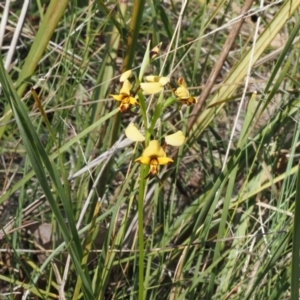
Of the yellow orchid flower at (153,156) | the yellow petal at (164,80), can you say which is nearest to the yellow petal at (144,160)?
the yellow orchid flower at (153,156)

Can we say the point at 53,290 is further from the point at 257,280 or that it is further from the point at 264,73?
the point at 264,73

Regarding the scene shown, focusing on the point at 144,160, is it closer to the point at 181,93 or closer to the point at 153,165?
the point at 153,165

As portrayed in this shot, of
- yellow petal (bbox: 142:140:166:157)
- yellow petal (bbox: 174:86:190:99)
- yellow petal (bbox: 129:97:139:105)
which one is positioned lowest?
yellow petal (bbox: 142:140:166:157)

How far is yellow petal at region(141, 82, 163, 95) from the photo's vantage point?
83 cm

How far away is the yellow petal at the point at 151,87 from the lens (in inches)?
32.5

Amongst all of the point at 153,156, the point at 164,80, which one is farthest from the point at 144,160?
the point at 164,80

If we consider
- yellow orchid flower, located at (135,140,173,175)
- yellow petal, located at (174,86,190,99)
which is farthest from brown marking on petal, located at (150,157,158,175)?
yellow petal, located at (174,86,190,99)

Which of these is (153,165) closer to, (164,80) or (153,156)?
(153,156)

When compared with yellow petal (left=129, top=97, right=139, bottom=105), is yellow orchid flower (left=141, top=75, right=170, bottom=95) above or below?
above

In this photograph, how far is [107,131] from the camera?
1.43 m

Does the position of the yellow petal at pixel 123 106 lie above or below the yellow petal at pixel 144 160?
above

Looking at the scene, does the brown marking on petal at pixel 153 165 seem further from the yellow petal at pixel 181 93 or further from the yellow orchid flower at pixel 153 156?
the yellow petal at pixel 181 93

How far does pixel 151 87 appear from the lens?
2.73 ft

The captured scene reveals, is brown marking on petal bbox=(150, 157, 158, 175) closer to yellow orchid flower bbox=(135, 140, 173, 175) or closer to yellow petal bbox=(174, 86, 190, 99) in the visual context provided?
yellow orchid flower bbox=(135, 140, 173, 175)
